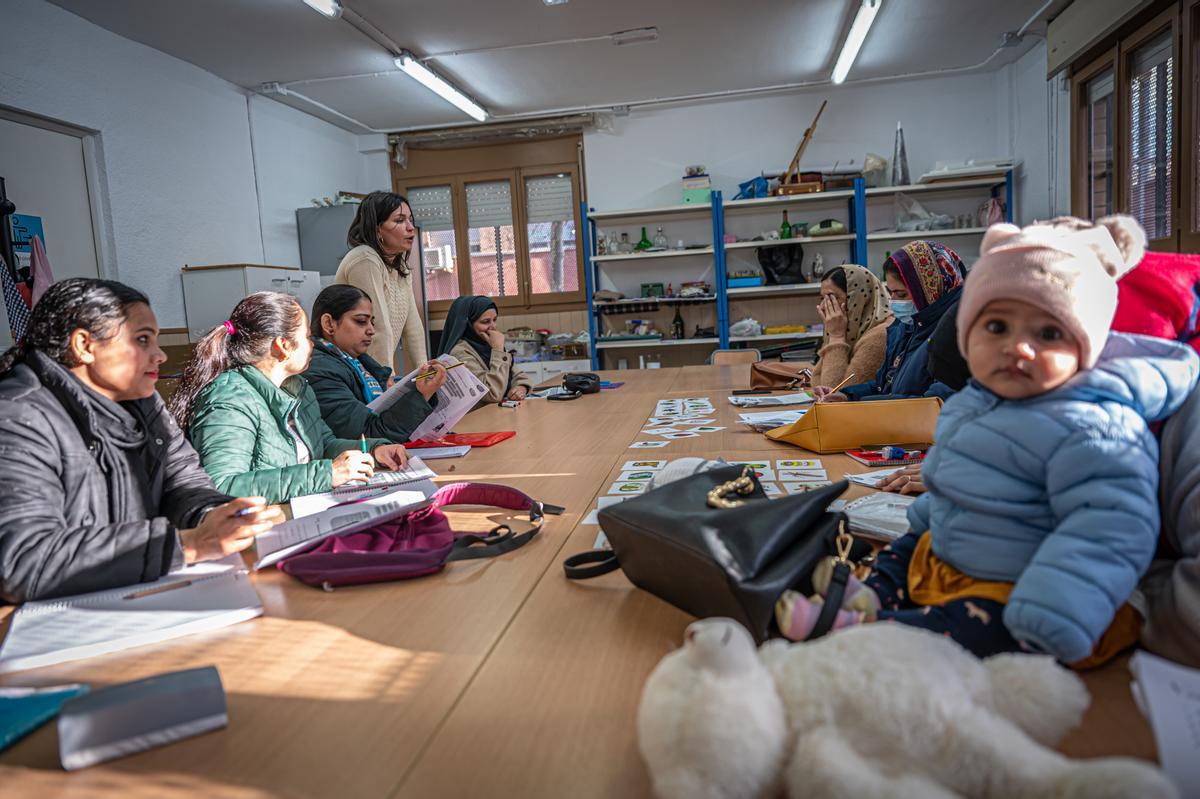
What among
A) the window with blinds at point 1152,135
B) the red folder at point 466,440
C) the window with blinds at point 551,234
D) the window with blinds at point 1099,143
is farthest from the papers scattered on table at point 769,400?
the window with blinds at point 551,234

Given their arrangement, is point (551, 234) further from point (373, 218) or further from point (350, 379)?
point (350, 379)

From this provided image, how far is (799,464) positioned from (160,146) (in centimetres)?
497

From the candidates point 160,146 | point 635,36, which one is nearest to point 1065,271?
point 635,36

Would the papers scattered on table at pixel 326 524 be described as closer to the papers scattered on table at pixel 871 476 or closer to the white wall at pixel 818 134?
the papers scattered on table at pixel 871 476

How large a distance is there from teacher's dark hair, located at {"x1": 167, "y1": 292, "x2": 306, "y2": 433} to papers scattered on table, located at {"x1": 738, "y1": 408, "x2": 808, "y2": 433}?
1457mm

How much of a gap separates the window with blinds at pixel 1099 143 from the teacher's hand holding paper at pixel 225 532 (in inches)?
203

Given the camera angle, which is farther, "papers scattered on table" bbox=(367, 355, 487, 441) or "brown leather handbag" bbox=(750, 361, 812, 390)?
"brown leather handbag" bbox=(750, 361, 812, 390)

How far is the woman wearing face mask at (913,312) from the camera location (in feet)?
8.07

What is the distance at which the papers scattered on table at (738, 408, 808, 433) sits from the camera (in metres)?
2.46

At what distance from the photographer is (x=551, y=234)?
747cm

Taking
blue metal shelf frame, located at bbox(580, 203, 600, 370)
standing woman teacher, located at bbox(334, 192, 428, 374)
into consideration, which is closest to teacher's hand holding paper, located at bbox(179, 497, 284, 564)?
standing woman teacher, located at bbox(334, 192, 428, 374)

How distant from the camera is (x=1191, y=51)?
353cm

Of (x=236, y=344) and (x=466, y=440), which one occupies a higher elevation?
(x=236, y=344)

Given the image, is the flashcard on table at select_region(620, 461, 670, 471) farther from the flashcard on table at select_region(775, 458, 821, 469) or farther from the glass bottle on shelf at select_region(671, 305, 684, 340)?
the glass bottle on shelf at select_region(671, 305, 684, 340)
